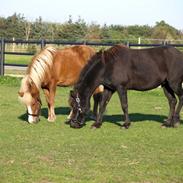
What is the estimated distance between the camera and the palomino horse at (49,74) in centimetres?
977

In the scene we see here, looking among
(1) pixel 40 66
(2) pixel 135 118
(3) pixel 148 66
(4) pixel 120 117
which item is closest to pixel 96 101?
(4) pixel 120 117

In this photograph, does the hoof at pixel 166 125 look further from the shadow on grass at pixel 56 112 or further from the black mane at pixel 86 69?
the shadow on grass at pixel 56 112

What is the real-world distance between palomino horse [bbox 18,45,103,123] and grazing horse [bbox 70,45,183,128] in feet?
2.97

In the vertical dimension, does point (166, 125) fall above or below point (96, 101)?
below

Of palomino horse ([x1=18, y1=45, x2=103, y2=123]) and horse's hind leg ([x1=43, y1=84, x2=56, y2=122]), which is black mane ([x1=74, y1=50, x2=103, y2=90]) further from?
horse's hind leg ([x1=43, y1=84, x2=56, y2=122])

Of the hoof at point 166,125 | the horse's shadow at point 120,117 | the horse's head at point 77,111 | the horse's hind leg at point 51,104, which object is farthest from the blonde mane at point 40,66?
the hoof at point 166,125

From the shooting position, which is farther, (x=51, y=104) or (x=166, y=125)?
(x=51, y=104)

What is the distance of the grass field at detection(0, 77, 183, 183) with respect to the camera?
5.96 m

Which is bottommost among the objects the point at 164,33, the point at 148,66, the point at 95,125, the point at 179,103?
the point at 95,125

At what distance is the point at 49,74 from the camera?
33.8 ft

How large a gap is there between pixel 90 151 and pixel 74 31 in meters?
45.9

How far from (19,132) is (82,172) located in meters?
3.14

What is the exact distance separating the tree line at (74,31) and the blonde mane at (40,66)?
3994cm

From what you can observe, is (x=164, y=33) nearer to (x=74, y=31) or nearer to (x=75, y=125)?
(x=74, y=31)
